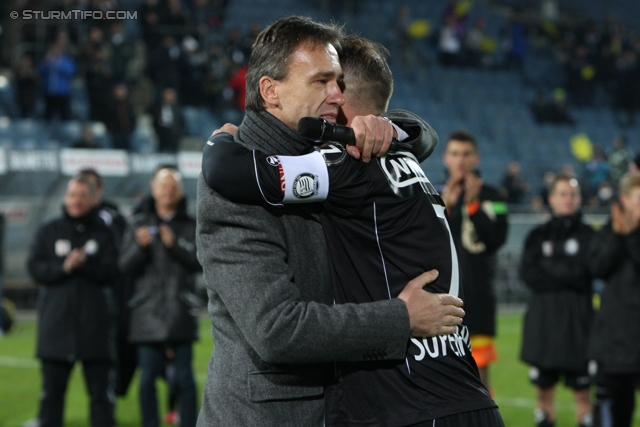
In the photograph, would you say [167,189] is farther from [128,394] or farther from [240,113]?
[240,113]

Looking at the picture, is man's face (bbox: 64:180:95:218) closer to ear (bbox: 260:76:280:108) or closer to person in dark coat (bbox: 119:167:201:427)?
person in dark coat (bbox: 119:167:201:427)

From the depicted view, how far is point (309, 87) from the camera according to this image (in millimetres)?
2559

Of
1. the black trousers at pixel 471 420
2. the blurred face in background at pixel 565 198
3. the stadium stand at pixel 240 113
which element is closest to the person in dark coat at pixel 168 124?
the stadium stand at pixel 240 113

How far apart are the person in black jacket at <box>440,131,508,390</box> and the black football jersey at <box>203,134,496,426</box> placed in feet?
12.3

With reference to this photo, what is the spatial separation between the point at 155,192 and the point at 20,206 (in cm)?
796

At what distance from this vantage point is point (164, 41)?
59.2 ft

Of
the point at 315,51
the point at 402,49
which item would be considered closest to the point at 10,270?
the point at 315,51

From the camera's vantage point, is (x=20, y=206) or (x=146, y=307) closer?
(x=146, y=307)

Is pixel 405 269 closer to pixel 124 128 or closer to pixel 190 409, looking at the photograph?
pixel 190 409

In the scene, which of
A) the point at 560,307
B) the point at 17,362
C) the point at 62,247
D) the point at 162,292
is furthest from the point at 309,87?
the point at 17,362

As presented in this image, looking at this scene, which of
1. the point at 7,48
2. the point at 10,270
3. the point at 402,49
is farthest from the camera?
the point at 402,49

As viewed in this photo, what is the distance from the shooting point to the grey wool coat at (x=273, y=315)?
2359mm

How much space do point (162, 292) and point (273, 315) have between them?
4.44 metres

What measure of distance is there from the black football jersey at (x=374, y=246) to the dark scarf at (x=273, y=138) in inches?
3.7
